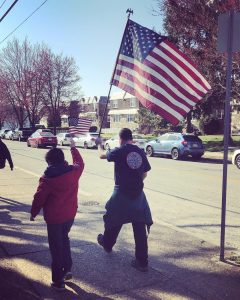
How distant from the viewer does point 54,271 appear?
13.9 ft

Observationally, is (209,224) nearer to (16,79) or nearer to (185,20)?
(185,20)

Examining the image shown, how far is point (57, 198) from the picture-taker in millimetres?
4250

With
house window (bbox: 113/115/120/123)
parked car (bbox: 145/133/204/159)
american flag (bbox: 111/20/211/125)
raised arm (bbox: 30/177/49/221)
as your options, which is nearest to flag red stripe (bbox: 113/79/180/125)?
american flag (bbox: 111/20/211/125)

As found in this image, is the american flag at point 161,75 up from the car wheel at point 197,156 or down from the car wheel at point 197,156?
up

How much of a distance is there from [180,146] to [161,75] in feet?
50.4

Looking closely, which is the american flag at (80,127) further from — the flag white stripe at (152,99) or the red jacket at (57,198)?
the red jacket at (57,198)

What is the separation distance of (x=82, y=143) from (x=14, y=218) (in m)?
25.7

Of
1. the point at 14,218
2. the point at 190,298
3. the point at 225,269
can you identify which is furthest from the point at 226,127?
the point at 14,218

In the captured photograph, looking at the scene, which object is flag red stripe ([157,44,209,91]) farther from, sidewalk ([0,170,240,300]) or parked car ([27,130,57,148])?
parked car ([27,130,57,148])

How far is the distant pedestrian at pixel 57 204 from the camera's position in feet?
13.7

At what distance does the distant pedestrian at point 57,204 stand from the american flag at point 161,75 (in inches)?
83.2

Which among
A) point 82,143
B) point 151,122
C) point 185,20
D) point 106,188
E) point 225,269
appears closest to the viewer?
point 225,269

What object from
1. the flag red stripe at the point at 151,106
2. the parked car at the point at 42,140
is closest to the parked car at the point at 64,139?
the parked car at the point at 42,140

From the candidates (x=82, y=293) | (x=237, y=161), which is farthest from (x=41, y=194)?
(x=237, y=161)
